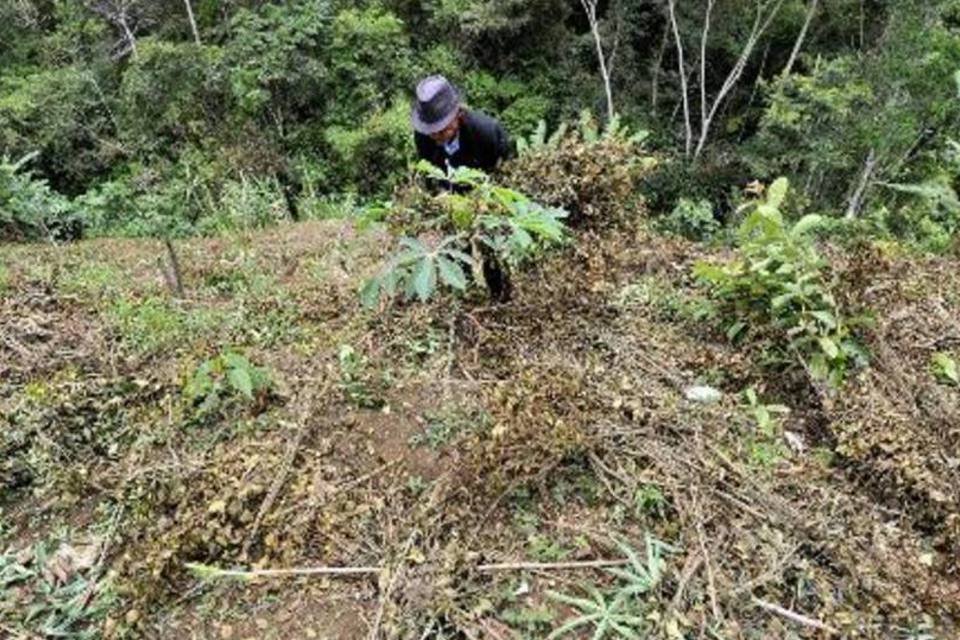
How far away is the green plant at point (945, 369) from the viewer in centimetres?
348

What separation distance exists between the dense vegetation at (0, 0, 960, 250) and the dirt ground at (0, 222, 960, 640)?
17.2ft

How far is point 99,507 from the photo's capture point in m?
2.91

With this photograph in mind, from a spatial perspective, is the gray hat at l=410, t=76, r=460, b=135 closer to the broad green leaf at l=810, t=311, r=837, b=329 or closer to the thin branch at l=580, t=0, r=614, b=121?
the broad green leaf at l=810, t=311, r=837, b=329

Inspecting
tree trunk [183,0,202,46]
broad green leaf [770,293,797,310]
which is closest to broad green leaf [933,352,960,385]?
broad green leaf [770,293,797,310]

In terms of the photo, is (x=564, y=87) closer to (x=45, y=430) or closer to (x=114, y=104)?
(x=114, y=104)

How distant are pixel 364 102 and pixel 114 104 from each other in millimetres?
3751

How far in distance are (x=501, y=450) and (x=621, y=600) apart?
2.09 feet

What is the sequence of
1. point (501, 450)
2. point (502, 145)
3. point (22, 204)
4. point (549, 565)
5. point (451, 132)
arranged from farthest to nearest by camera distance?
point (22, 204) < point (502, 145) < point (451, 132) < point (501, 450) < point (549, 565)

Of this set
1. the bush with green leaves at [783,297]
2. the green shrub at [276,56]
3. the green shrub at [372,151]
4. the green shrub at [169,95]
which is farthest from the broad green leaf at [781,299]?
the green shrub at [169,95]

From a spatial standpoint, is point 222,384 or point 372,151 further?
point 372,151

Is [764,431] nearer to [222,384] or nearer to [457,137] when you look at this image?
[457,137]

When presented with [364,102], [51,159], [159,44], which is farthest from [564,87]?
[51,159]

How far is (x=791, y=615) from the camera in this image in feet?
8.20

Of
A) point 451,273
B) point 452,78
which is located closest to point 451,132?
point 451,273
